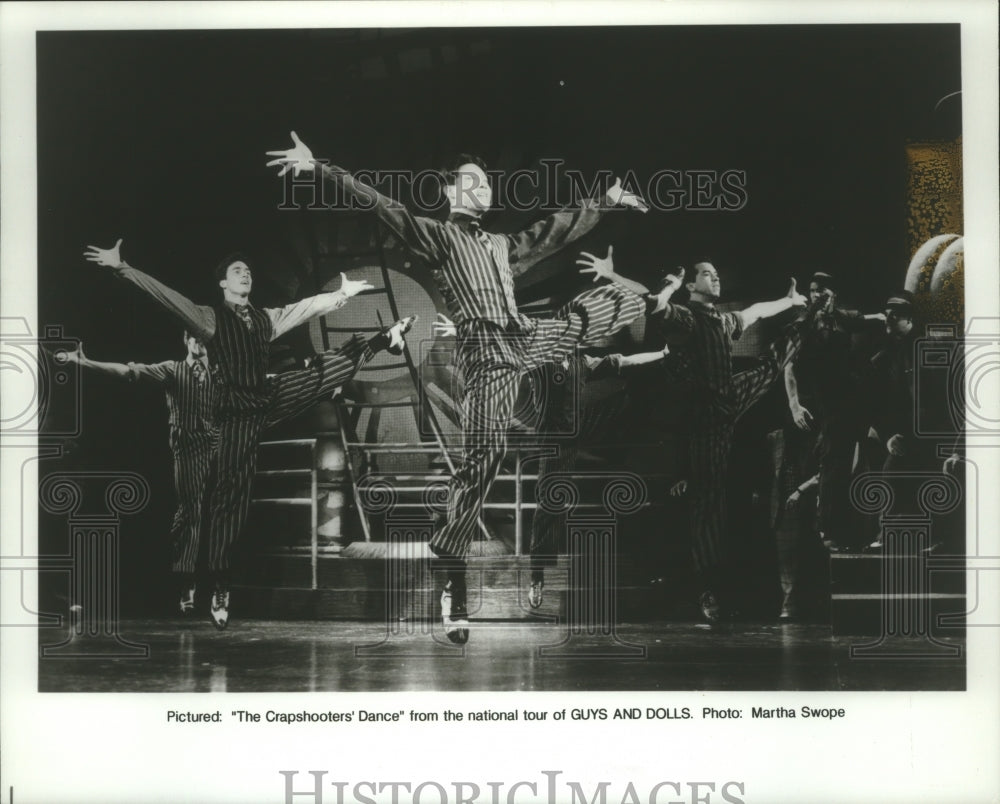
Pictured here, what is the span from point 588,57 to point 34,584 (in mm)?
2741

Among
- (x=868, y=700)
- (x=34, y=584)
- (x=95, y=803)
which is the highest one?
(x=34, y=584)

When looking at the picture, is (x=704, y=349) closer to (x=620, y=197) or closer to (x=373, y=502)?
(x=620, y=197)

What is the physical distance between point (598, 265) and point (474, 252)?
452 millimetres

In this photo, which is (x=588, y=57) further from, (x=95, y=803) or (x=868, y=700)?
(x=95, y=803)

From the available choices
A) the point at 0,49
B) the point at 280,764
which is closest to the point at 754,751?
the point at 280,764

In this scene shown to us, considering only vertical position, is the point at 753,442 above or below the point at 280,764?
above

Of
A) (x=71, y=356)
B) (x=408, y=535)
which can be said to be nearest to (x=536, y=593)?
(x=408, y=535)

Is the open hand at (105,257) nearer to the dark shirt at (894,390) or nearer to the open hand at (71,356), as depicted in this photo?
the open hand at (71,356)

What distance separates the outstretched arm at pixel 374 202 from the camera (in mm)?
3705

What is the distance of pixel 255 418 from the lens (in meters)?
3.78

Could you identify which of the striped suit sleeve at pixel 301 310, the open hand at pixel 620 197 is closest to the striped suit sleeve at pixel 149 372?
the striped suit sleeve at pixel 301 310

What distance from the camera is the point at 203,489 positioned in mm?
3775

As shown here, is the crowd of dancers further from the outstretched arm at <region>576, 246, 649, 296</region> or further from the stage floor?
the stage floor

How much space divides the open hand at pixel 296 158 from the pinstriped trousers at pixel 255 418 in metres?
0.63
